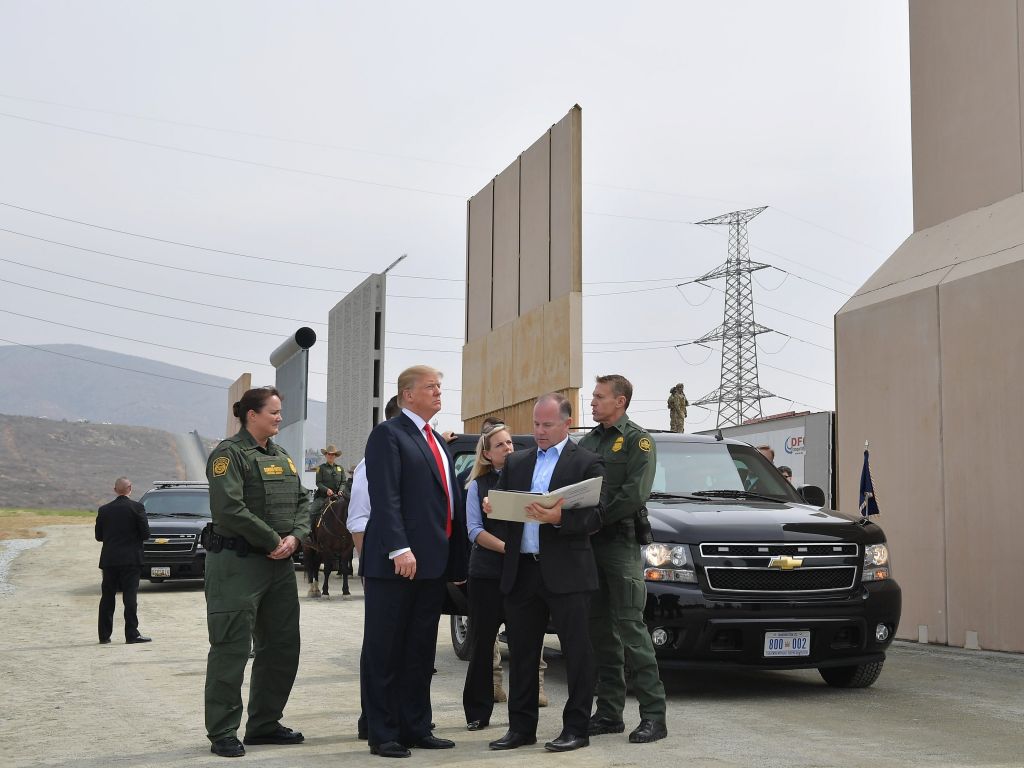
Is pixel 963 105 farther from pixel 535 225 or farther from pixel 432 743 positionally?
pixel 535 225

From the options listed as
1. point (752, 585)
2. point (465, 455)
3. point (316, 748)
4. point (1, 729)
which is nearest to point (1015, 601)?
point (752, 585)

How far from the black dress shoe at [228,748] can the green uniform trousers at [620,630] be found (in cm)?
213

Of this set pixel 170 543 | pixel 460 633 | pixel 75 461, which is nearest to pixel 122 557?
pixel 460 633

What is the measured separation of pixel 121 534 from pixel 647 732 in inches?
344

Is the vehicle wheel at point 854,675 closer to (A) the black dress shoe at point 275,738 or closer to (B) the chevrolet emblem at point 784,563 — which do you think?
(B) the chevrolet emblem at point 784,563

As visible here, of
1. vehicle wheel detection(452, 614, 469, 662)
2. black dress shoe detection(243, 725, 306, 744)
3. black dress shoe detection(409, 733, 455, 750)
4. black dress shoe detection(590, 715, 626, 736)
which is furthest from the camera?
vehicle wheel detection(452, 614, 469, 662)

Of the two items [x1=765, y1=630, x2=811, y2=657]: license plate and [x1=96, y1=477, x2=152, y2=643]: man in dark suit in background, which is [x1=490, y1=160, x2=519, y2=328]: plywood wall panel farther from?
[x1=765, y1=630, x2=811, y2=657]: license plate

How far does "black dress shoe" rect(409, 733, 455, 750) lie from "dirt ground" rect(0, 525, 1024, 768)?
62mm

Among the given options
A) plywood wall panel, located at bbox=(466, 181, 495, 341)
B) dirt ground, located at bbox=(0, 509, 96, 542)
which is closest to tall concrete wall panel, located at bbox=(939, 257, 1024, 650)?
plywood wall panel, located at bbox=(466, 181, 495, 341)

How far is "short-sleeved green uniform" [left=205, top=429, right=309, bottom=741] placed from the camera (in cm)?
710

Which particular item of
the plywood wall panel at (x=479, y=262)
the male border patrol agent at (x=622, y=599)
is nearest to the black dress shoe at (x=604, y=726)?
the male border patrol agent at (x=622, y=599)

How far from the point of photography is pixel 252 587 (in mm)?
7238

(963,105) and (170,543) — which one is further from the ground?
(963,105)

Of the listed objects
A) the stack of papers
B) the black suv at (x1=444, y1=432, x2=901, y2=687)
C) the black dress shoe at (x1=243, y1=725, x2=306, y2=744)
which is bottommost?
the black dress shoe at (x1=243, y1=725, x2=306, y2=744)
